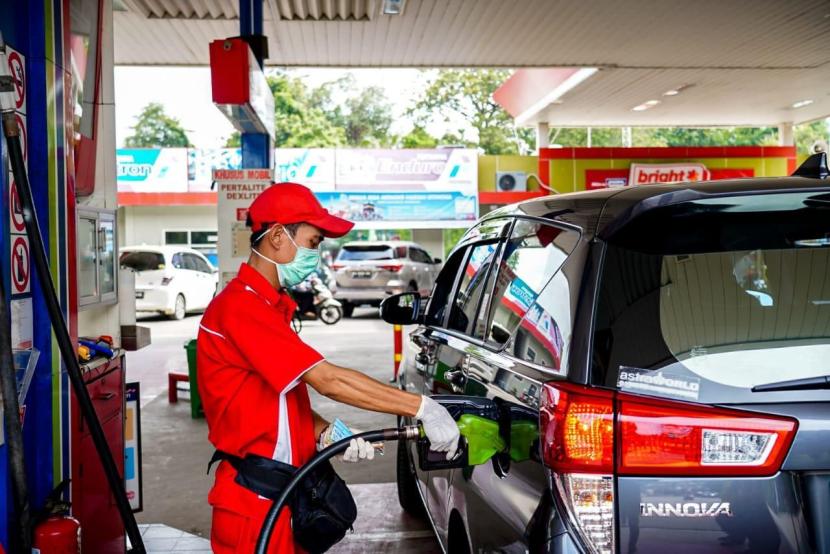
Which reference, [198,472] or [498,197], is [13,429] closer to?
[198,472]

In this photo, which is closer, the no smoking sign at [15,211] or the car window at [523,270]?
the car window at [523,270]

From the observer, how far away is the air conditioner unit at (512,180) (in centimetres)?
2675

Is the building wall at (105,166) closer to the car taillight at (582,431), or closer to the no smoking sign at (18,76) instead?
the no smoking sign at (18,76)

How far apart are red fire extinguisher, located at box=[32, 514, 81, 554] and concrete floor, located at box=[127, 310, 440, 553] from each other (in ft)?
7.43

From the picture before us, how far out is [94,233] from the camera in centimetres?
398

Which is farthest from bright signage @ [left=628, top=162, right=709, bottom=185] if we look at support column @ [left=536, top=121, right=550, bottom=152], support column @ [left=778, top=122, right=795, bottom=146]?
support column @ [left=778, top=122, right=795, bottom=146]

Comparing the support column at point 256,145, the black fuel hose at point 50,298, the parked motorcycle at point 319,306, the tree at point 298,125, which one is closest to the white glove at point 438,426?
the black fuel hose at point 50,298

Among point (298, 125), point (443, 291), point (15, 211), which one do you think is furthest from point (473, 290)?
point (298, 125)

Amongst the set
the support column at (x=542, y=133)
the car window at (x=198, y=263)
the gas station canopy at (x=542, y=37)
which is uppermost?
the gas station canopy at (x=542, y=37)

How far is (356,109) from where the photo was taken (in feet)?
192

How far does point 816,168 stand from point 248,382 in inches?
75.8

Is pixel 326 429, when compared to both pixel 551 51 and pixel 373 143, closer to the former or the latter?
pixel 551 51

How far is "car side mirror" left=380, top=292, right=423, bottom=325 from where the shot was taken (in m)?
4.70

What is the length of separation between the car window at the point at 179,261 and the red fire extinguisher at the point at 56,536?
17.8 m
